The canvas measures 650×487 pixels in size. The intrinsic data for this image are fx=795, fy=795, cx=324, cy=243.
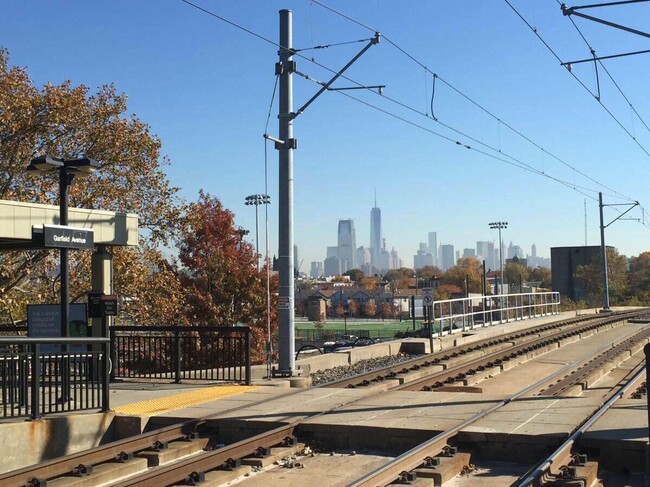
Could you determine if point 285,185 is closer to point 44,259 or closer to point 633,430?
point 633,430

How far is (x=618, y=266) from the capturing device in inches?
4109

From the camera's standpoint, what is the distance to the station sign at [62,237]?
1287cm

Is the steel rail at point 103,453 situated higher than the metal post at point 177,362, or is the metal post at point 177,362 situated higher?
the metal post at point 177,362

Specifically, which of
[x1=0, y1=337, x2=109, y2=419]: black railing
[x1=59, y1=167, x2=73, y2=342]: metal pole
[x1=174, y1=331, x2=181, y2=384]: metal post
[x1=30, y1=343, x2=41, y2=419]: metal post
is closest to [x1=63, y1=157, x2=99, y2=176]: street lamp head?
[x1=59, y1=167, x2=73, y2=342]: metal pole

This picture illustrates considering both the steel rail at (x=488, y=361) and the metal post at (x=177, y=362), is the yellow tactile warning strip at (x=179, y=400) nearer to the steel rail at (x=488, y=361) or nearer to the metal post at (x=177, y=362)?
the metal post at (x=177, y=362)

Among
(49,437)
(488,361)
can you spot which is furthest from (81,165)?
(488,361)

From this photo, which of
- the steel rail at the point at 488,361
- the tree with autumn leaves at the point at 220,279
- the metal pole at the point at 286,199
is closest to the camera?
the steel rail at the point at 488,361

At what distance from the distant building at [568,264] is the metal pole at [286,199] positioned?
96.2m

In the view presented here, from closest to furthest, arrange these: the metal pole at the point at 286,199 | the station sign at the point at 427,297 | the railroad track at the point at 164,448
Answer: the railroad track at the point at 164,448 < the metal pole at the point at 286,199 < the station sign at the point at 427,297

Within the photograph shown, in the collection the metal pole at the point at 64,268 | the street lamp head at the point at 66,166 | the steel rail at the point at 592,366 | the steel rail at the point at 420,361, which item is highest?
the street lamp head at the point at 66,166

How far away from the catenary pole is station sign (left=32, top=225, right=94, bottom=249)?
4.95m

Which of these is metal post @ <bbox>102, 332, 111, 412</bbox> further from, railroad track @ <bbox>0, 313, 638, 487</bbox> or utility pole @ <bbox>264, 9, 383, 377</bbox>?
utility pole @ <bbox>264, 9, 383, 377</bbox>

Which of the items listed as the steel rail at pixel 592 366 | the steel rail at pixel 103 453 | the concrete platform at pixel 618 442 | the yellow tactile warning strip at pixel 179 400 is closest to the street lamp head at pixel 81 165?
the yellow tactile warning strip at pixel 179 400

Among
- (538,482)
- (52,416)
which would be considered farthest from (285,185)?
(538,482)
